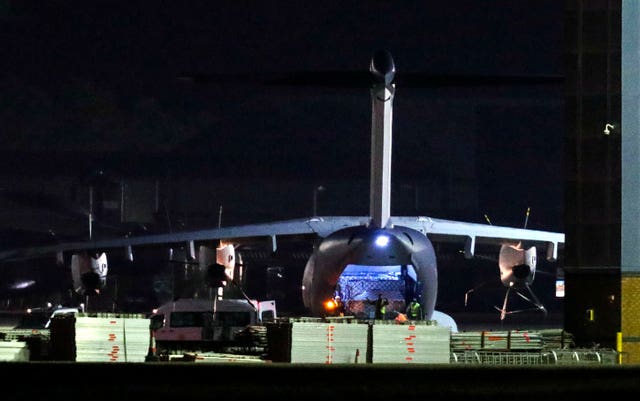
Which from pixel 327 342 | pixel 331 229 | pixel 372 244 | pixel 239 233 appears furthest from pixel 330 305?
pixel 327 342

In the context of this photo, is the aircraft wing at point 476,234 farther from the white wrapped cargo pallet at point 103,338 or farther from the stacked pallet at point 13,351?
the stacked pallet at point 13,351

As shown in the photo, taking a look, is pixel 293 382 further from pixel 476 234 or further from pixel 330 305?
pixel 476 234

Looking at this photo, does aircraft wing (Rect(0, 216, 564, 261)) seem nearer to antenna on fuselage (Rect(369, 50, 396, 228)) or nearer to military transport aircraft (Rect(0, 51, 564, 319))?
military transport aircraft (Rect(0, 51, 564, 319))

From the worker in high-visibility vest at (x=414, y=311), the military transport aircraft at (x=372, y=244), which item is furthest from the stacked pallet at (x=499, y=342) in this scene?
the military transport aircraft at (x=372, y=244)

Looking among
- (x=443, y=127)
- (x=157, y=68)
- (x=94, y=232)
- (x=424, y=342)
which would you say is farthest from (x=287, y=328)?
(x=157, y=68)

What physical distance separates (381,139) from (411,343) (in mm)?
14153

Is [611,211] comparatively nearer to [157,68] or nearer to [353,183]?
[353,183]

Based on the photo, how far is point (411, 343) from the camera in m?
19.7

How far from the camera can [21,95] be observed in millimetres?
134875

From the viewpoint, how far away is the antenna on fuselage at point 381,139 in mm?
32375

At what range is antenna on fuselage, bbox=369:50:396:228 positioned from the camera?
106 feet

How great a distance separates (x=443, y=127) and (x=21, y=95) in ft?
147

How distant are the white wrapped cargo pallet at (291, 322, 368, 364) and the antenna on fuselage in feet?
41.3

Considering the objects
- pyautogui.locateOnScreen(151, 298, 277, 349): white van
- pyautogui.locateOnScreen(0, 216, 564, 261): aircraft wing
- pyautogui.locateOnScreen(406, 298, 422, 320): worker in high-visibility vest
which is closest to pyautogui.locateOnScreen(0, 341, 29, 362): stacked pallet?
pyautogui.locateOnScreen(406, 298, 422, 320): worker in high-visibility vest
